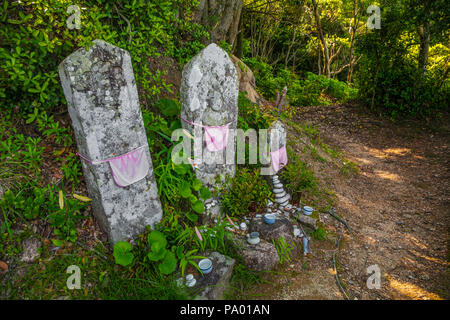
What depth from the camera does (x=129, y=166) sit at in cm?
278

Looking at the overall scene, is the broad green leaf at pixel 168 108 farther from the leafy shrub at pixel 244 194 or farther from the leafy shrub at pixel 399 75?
the leafy shrub at pixel 399 75

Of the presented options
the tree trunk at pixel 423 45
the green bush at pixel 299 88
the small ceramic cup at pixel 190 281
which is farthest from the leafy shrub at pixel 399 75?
the small ceramic cup at pixel 190 281

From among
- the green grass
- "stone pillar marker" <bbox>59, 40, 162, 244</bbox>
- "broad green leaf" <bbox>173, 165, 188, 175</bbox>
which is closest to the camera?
the green grass

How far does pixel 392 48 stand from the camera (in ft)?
24.3

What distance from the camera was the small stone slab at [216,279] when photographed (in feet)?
8.22

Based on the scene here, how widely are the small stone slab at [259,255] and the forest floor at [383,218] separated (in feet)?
0.47

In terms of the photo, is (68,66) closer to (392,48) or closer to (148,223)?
(148,223)

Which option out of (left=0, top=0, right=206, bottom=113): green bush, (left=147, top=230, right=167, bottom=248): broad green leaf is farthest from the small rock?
(left=0, top=0, right=206, bottom=113): green bush

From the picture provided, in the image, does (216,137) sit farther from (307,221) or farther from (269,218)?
(307,221)

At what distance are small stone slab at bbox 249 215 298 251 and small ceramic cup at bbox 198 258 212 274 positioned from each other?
851 mm

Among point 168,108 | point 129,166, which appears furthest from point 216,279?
point 168,108

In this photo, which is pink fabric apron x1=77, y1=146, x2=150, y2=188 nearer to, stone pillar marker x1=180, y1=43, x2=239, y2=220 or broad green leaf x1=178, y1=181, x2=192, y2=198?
broad green leaf x1=178, y1=181, x2=192, y2=198

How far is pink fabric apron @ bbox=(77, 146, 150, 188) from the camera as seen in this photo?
268 cm

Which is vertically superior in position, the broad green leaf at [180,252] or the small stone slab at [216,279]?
the broad green leaf at [180,252]
